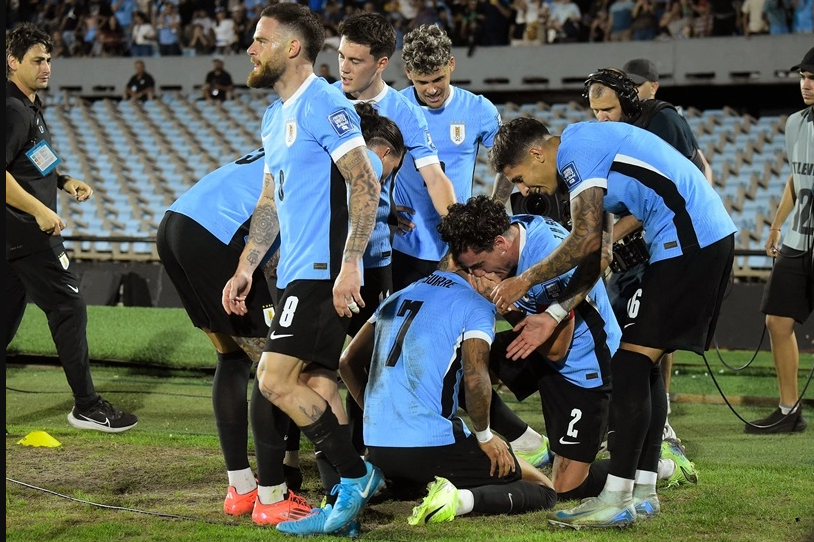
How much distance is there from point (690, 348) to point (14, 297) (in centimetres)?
433

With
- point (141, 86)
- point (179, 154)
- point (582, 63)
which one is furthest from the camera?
point (141, 86)

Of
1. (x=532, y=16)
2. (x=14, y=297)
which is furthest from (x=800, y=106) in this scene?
(x=14, y=297)

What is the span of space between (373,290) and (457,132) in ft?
4.35

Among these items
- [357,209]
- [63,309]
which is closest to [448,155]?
[357,209]

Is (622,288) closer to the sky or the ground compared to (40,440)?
closer to the sky

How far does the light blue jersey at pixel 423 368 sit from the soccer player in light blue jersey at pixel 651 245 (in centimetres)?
18

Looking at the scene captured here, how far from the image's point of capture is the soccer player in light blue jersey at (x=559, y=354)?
464cm

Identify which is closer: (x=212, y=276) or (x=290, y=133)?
(x=290, y=133)

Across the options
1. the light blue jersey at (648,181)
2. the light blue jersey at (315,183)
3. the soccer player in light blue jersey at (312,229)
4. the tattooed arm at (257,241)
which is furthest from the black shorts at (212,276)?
the light blue jersey at (648,181)

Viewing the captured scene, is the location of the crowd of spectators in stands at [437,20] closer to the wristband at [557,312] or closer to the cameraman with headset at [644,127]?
the cameraman with headset at [644,127]

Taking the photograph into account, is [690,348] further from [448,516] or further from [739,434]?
[739,434]

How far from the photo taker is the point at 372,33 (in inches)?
211

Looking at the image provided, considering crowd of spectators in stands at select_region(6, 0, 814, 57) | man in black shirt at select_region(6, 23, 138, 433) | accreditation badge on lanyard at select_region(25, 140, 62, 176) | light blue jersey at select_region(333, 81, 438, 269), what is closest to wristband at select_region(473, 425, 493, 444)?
light blue jersey at select_region(333, 81, 438, 269)

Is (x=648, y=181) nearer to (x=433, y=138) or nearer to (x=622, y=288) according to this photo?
(x=622, y=288)
